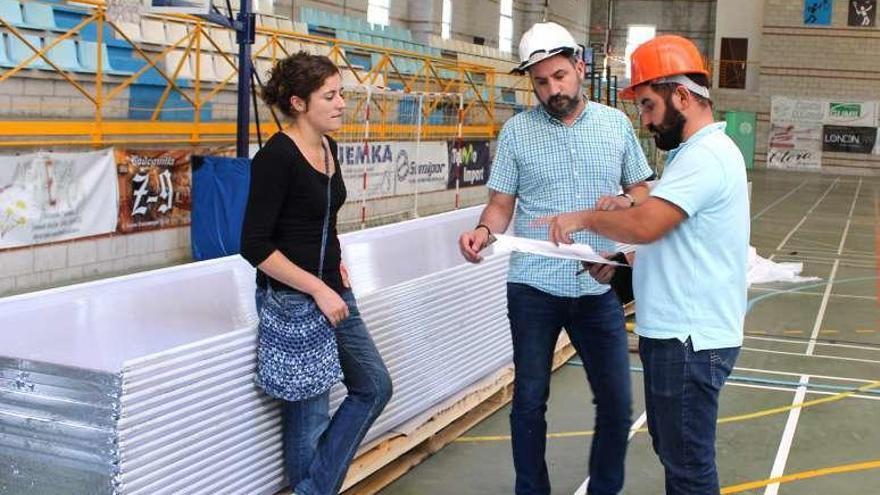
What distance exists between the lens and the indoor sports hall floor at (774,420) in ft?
16.8

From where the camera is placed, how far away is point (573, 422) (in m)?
6.12

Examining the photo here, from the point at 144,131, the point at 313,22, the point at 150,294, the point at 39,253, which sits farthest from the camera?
the point at 313,22

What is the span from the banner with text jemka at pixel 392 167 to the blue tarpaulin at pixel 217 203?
269cm

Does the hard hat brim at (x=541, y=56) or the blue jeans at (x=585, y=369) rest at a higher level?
the hard hat brim at (x=541, y=56)

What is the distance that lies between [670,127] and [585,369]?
1.40m

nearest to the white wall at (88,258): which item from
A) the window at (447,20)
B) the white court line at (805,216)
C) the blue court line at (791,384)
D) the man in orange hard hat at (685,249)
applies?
the blue court line at (791,384)

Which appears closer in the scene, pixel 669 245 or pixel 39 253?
pixel 669 245

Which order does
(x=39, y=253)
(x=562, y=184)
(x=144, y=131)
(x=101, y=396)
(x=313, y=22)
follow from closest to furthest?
1. (x=101, y=396)
2. (x=562, y=184)
3. (x=39, y=253)
4. (x=144, y=131)
5. (x=313, y=22)

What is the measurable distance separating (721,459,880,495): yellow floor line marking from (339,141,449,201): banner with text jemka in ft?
29.5

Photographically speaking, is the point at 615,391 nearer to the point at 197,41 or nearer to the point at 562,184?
the point at 562,184

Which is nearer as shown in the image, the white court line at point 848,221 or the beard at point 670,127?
the beard at point 670,127

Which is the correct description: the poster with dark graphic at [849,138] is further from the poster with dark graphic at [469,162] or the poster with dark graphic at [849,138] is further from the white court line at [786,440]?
the white court line at [786,440]

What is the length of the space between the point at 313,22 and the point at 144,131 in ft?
37.6

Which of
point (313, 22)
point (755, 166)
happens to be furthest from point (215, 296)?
point (755, 166)
